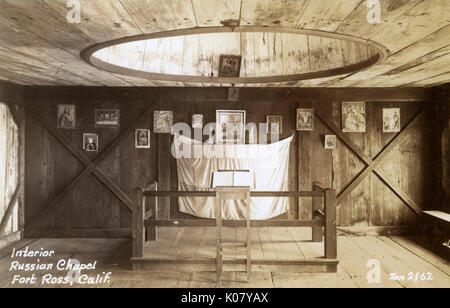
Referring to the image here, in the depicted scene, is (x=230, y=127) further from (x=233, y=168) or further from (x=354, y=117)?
(x=354, y=117)

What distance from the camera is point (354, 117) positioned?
21.6 ft

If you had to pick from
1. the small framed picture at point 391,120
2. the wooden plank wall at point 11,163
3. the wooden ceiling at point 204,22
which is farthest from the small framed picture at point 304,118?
the wooden plank wall at point 11,163

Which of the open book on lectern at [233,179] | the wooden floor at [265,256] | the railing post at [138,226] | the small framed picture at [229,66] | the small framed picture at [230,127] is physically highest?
the small framed picture at [229,66]

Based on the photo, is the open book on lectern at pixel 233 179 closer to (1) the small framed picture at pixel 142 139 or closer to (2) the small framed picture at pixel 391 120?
(1) the small framed picture at pixel 142 139

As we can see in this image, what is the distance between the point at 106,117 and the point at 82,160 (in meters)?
0.90

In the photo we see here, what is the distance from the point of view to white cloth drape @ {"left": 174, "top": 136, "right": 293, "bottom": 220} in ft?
21.2

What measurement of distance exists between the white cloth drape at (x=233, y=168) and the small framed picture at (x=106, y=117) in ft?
3.90

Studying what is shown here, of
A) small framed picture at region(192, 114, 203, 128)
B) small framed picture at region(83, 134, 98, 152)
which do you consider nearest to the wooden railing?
small framed picture at region(192, 114, 203, 128)

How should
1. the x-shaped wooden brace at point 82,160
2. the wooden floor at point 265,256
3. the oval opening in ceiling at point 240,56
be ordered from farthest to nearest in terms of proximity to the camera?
the x-shaped wooden brace at point 82,160, the oval opening in ceiling at point 240,56, the wooden floor at point 265,256

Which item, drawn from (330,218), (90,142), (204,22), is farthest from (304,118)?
(204,22)

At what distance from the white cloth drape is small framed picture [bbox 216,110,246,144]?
0.16 metres

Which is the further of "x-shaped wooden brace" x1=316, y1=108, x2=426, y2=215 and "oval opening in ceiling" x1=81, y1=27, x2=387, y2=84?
"x-shaped wooden brace" x1=316, y1=108, x2=426, y2=215

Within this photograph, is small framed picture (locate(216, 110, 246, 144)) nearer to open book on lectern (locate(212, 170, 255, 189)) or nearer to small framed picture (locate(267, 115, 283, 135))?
small framed picture (locate(267, 115, 283, 135))

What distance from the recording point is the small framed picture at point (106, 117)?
6520mm
